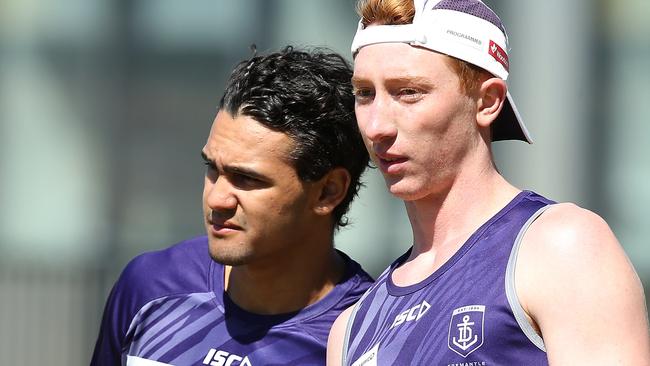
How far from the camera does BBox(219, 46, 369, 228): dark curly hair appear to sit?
147 inches

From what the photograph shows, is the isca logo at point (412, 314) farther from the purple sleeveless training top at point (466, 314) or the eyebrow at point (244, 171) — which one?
the eyebrow at point (244, 171)

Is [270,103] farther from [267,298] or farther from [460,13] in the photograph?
[460,13]

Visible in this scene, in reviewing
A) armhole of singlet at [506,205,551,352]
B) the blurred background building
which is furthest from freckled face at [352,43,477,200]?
the blurred background building

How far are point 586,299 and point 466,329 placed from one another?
30 centimetres

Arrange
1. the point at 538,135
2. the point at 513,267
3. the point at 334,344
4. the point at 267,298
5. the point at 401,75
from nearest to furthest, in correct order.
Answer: the point at 513,267
the point at 401,75
the point at 334,344
the point at 267,298
the point at 538,135

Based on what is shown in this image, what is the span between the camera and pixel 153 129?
28.1ft

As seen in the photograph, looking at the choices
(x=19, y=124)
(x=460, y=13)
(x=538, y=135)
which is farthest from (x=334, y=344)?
(x=19, y=124)

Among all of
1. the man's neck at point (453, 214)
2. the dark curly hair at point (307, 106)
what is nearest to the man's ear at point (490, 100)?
the man's neck at point (453, 214)

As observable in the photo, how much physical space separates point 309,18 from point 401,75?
5.74m

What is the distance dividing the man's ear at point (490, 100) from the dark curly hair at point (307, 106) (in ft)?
2.95

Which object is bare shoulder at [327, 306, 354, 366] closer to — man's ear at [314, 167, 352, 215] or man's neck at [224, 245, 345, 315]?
man's neck at [224, 245, 345, 315]

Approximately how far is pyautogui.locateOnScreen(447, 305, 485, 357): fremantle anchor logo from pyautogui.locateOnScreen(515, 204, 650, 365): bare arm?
0.12 metres

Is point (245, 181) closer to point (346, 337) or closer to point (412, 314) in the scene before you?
point (346, 337)

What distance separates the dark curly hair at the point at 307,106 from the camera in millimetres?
3740
